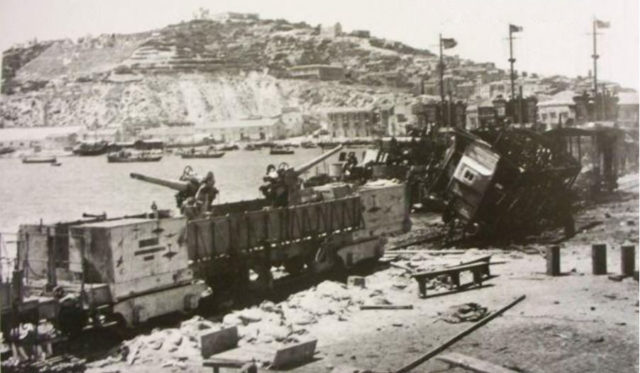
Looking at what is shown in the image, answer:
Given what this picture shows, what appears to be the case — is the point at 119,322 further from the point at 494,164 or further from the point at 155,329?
the point at 494,164

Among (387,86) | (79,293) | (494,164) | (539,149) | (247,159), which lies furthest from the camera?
(387,86)

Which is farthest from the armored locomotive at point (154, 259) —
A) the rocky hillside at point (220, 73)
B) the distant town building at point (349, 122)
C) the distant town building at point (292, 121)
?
the distant town building at point (292, 121)

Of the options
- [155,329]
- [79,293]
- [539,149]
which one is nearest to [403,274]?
[155,329]

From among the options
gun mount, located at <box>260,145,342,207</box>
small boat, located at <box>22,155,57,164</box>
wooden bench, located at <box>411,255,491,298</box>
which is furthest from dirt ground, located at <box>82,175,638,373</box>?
small boat, located at <box>22,155,57,164</box>

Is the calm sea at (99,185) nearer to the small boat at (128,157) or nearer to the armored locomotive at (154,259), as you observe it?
the small boat at (128,157)

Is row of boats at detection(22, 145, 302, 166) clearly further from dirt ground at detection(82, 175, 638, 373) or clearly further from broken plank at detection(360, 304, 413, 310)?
broken plank at detection(360, 304, 413, 310)
